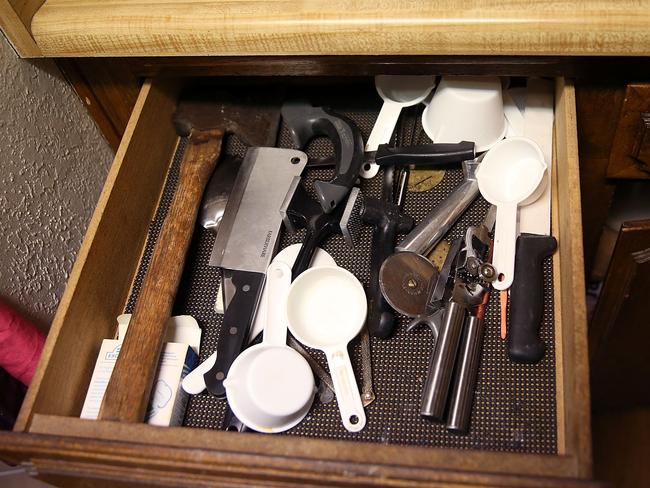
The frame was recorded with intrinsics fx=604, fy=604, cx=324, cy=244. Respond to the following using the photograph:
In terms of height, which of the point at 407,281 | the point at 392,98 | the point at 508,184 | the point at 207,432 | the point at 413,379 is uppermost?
the point at 392,98

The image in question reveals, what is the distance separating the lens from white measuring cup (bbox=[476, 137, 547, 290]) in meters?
0.68

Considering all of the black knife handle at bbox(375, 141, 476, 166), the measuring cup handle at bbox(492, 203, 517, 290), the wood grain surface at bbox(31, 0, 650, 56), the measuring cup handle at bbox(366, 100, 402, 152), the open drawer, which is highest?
the measuring cup handle at bbox(366, 100, 402, 152)

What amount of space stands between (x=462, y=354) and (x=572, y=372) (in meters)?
0.11

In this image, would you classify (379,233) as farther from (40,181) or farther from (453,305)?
(40,181)

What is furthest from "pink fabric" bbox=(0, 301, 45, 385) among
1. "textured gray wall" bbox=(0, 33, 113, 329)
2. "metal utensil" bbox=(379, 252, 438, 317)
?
"metal utensil" bbox=(379, 252, 438, 317)

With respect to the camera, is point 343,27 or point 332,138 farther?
point 332,138

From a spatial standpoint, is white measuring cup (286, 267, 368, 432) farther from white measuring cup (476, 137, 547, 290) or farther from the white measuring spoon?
white measuring cup (476, 137, 547, 290)

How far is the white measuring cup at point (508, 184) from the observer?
0.68m

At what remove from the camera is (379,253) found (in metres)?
0.70

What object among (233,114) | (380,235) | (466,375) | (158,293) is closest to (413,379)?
(466,375)

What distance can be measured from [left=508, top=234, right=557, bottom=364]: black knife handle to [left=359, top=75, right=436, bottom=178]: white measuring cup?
218mm

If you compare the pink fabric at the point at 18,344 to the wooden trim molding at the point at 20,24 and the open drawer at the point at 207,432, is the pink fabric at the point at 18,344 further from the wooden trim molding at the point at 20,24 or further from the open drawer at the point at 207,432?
the wooden trim molding at the point at 20,24

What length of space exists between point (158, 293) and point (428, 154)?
361mm

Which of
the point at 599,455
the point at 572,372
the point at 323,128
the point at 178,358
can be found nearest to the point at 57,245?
the point at 178,358
